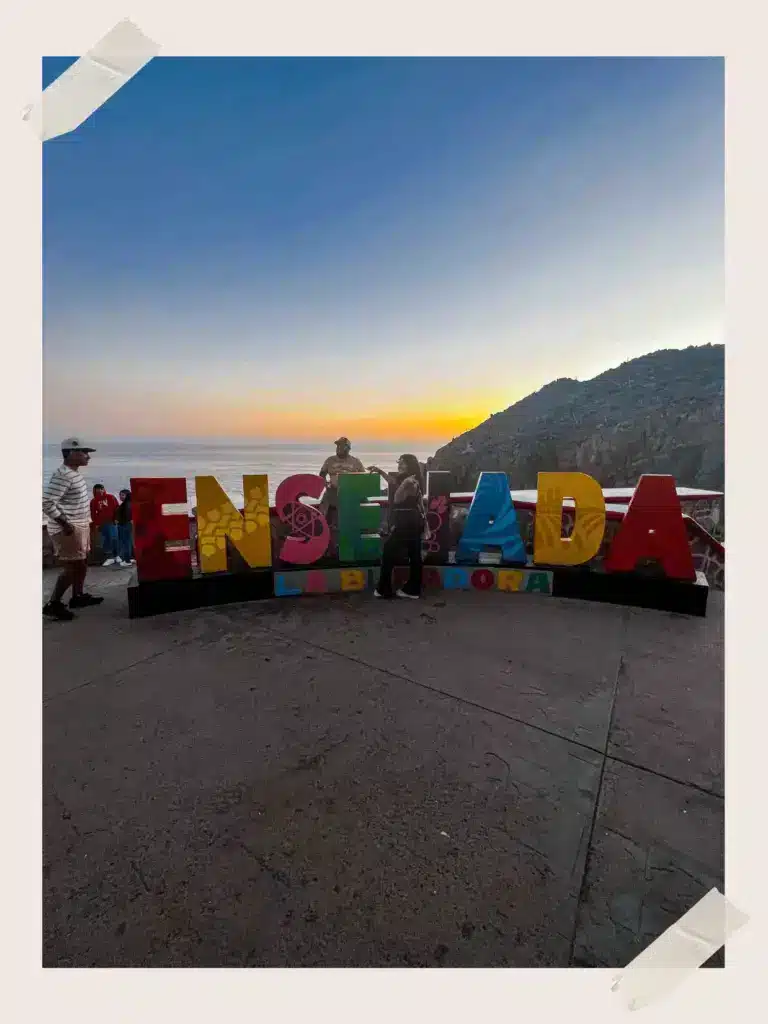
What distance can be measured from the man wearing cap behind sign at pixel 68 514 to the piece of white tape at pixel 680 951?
577 centimetres

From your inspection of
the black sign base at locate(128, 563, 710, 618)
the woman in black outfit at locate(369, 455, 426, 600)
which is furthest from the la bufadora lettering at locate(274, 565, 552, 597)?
the woman in black outfit at locate(369, 455, 426, 600)

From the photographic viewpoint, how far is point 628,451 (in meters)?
42.7

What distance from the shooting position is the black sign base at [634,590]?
5.52 m

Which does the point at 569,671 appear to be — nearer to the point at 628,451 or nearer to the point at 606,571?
the point at 606,571

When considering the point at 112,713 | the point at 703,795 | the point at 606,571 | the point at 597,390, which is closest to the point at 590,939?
the point at 703,795

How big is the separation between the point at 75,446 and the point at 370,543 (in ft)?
11.9

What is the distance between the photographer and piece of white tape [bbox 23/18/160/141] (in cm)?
180

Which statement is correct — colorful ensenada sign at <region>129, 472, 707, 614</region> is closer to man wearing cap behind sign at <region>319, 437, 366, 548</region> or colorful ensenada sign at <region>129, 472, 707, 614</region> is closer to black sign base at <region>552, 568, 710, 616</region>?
black sign base at <region>552, 568, 710, 616</region>

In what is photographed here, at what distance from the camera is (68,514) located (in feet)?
16.9

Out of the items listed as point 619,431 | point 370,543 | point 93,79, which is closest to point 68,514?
point 370,543

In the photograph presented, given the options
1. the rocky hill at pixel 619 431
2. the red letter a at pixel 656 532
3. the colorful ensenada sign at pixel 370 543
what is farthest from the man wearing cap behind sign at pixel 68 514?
the rocky hill at pixel 619 431

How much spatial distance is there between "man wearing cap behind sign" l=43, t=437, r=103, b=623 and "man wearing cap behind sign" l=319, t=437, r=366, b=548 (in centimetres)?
286

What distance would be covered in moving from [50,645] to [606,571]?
630 cm

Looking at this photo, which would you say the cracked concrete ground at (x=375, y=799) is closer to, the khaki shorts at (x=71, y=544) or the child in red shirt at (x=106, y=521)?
the khaki shorts at (x=71, y=544)
